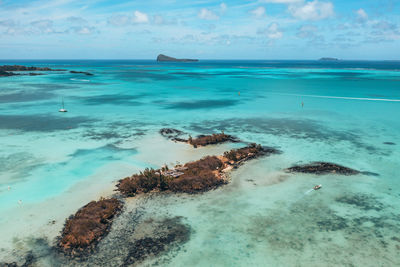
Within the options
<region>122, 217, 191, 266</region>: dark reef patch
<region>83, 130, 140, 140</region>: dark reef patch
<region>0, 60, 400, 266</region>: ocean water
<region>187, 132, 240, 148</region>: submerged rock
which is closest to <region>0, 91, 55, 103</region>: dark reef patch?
A: <region>0, 60, 400, 266</region>: ocean water

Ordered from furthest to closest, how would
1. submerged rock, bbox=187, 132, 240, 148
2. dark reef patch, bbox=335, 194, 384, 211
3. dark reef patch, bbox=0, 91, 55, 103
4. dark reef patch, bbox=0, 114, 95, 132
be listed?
dark reef patch, bbox=0, 91, 55, 103
dark reef patch, bbox=0, 114, 95, 132
submerged rock, bbox=187, 132, 240, 148
dark reef patch, bbox=335, 194, 384, 211

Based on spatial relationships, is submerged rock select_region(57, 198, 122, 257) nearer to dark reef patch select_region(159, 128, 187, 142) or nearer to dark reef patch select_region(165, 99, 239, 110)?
dark reef patch select_region(159, 128, 187, 142)

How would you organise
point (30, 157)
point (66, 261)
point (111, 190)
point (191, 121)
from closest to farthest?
point (66, 261) → point (111, 190) → point (30, 157) → point (191, 121)

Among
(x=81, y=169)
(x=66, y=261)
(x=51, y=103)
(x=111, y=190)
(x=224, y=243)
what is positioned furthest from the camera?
(x=51, y=103)

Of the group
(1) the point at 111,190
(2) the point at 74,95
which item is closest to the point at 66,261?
(1) the point at 111,190

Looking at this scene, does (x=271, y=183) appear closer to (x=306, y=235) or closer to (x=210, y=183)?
(x=210, y=183)

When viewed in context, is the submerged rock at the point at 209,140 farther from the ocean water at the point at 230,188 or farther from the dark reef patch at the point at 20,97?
the dark reef patch at the point at 20,97

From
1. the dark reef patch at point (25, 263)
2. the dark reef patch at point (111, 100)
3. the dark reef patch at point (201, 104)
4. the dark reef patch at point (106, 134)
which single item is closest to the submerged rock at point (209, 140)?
the dark reef patch at point (106, 134)
